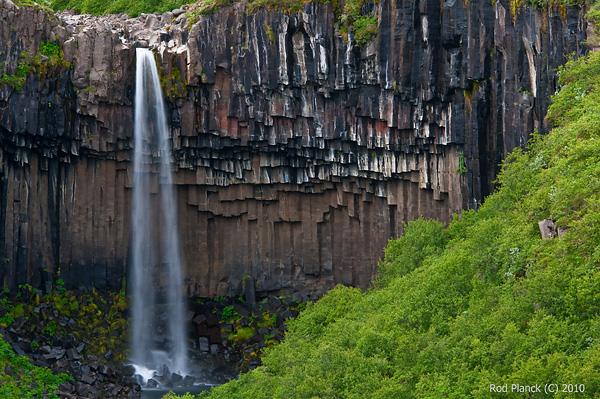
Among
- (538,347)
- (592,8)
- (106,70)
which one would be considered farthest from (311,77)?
(538,347)

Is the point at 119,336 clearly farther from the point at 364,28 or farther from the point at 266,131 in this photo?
the point at 364,28

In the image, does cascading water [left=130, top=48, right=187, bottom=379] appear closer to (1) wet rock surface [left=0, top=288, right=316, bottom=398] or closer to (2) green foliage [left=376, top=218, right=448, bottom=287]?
(1) wet rock surface [left=0, top=288, right=316, bottom=398]

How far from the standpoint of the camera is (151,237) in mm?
40344

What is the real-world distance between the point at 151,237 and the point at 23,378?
10524 millimetres

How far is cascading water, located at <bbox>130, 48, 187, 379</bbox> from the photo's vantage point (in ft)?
124

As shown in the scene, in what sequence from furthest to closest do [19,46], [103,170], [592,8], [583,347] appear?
[103,170] < [19,46] < [592,8] < [583,347]

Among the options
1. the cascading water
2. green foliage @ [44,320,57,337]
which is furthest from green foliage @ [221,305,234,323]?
green foliage @ [44,320,57,337]

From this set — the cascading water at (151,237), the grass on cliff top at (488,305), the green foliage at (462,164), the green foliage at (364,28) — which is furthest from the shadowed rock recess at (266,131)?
the grass on cliff top at (488,305)

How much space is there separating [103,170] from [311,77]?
10380 millimetres

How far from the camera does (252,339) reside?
3928 cm

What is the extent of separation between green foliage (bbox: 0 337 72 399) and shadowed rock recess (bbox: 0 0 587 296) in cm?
504

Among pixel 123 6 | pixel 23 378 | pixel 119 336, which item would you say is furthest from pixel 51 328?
pixel 123 6

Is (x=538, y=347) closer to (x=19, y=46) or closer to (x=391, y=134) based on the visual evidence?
(x=391, y=134)

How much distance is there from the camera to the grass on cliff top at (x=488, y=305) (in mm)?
20719
